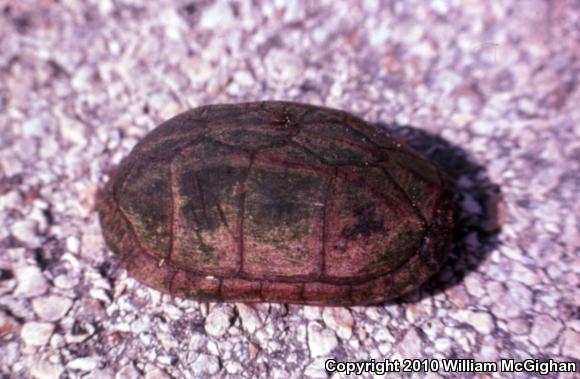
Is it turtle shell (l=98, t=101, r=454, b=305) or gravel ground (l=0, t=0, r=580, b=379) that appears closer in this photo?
turtle shell (l=98, t=101, r=454, b=305)

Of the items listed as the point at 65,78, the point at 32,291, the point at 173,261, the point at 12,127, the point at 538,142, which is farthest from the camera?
the point at 65,78

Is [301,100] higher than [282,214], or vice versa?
[301,100]

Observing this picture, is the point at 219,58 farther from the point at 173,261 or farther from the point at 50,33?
the point at 173,261

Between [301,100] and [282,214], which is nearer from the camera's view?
[282,214]

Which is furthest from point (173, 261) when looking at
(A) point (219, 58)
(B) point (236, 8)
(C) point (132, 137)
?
(B) point (236, 8)
